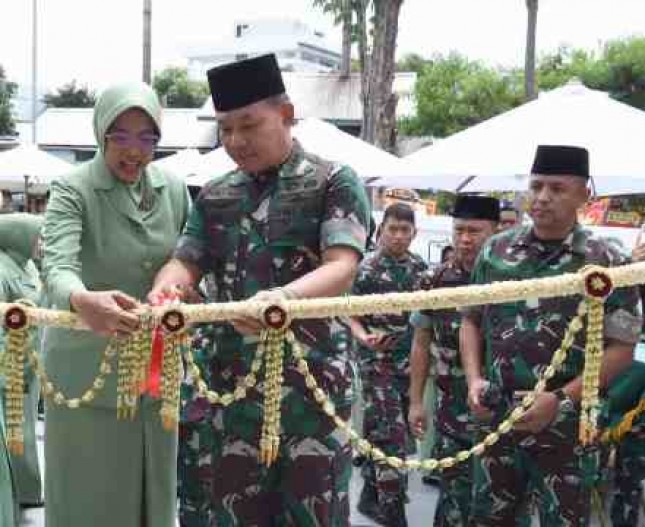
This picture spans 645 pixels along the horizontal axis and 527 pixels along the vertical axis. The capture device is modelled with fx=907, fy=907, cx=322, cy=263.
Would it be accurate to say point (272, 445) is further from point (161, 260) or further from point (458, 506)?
point (458, 506)

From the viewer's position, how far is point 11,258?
4488 millimetres

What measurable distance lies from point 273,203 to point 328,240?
0.20m

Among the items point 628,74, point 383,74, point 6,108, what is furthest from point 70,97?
point 383,74

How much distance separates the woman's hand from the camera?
2.12 meters

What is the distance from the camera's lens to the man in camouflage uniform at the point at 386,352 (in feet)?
16.8

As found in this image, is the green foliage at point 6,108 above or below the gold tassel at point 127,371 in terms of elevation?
above

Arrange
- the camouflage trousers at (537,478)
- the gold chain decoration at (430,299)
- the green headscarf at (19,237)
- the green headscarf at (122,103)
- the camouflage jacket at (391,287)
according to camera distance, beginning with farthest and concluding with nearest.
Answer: the camouflage jacket at (391,287)
the green headscarf at (19,237)
the camouflage trousers at (537,478)
the green headscarf at (122,103)
the gold chain decoration at (430,299)

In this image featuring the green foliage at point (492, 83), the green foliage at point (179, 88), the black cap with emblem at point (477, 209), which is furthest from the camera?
the green foliage at point (179, 88)

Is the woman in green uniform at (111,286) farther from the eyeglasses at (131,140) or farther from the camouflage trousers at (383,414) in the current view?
the camouflage trousers at (383,414)

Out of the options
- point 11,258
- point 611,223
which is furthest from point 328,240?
point 611,223

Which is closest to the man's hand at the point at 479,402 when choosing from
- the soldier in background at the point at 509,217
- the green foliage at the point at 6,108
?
the soldier in background at the point at 509,217

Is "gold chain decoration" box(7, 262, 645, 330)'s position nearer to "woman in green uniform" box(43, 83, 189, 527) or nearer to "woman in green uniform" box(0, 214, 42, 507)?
"woman in green uniform" box(43, 83, 189, 527)

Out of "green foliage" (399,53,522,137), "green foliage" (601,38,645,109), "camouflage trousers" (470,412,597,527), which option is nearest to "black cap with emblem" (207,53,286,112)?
"camouflage trousers" (470,412,597,527)

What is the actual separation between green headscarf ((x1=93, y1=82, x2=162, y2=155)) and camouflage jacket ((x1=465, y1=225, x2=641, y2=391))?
4.20 ft
